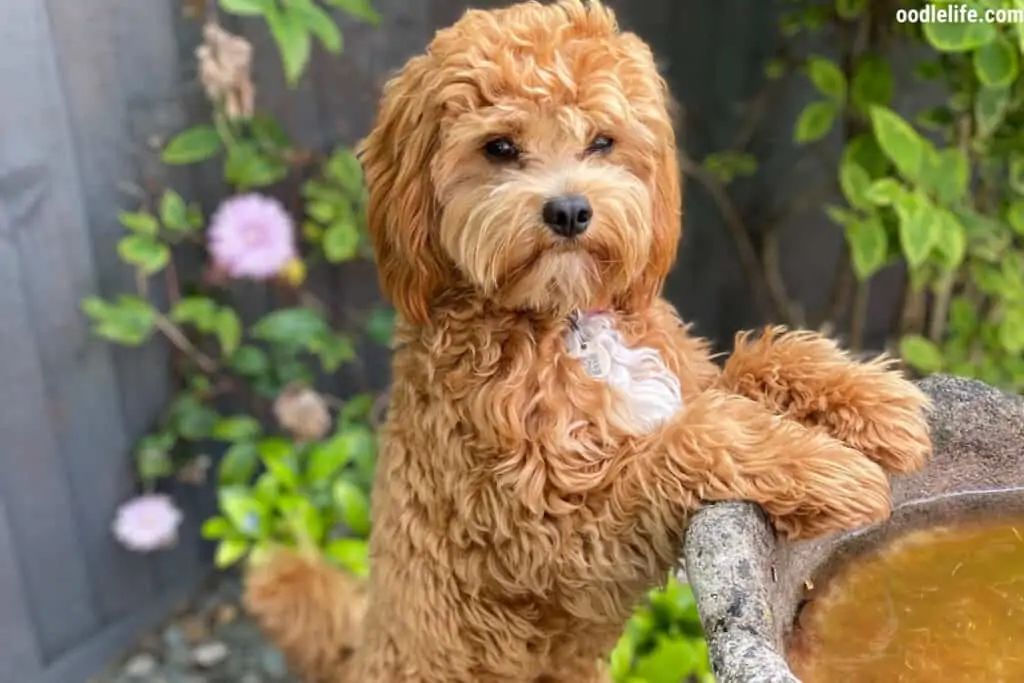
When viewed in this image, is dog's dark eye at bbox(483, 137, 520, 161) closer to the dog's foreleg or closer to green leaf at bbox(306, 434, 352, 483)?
the dog's foreleg

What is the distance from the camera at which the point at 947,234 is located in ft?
7.02

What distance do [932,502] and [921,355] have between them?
1.09 metres

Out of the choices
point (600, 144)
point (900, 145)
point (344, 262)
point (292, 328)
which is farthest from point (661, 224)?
point (344, 262)

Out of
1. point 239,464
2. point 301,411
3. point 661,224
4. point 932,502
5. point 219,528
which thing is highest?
point 661,224

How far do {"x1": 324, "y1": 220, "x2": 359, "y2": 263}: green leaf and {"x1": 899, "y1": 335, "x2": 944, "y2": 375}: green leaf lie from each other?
136 cm

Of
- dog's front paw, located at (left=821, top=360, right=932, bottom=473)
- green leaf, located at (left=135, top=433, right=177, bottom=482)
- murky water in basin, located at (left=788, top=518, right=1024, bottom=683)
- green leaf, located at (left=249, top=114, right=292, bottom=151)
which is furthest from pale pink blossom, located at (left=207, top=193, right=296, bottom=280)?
murky water in basin, located at (left=788, top=518, right=1024, bottom=683)

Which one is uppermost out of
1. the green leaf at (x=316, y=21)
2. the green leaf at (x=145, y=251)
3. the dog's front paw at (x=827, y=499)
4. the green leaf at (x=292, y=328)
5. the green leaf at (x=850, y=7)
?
the green leaf at (x=316, y=21)

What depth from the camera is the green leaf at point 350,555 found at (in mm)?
2654

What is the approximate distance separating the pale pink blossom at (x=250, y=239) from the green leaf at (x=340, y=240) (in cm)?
11

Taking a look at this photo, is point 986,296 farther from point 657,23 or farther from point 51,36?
point 51,36

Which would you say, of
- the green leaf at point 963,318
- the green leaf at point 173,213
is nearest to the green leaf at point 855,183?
the green leaf at point 963,318

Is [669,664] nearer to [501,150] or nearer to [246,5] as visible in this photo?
[501,150]

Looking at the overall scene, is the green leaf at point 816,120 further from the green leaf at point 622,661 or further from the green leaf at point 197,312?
the green leaf at point 197,312

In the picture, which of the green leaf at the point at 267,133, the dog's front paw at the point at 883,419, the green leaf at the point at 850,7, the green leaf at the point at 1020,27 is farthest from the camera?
the green leaf at the point at 267,133
